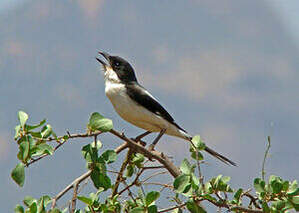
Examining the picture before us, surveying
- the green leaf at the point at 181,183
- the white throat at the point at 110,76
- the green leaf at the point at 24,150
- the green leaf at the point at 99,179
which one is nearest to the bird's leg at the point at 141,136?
the white throat at the point at 110,76

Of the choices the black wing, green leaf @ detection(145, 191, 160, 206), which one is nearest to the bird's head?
the black wing

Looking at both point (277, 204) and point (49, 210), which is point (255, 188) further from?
point (49, 210)

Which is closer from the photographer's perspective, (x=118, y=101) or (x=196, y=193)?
(x=196, y=193)

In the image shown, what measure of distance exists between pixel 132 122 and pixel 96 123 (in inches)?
135

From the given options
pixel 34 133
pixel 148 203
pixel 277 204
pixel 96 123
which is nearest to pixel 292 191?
pixel 277 204

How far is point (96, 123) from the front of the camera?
10.3 ft

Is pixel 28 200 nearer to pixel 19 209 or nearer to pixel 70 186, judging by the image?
pixel 19 209

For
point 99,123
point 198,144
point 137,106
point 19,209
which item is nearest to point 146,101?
point 137,106

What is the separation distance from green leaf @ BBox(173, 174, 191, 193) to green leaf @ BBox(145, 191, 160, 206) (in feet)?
0.40

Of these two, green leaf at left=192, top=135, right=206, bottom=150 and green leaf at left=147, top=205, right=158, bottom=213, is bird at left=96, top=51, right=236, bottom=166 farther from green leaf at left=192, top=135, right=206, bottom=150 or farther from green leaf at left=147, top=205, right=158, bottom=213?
green leaf at left=147, top=205, right=158, bottom=213

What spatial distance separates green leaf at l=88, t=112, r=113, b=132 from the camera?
309cm

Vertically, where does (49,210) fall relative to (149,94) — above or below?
below

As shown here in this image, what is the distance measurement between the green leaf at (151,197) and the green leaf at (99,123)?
18.2 inches

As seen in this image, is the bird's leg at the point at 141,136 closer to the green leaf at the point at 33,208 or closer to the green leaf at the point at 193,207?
the green leaf at the point at 193,207
